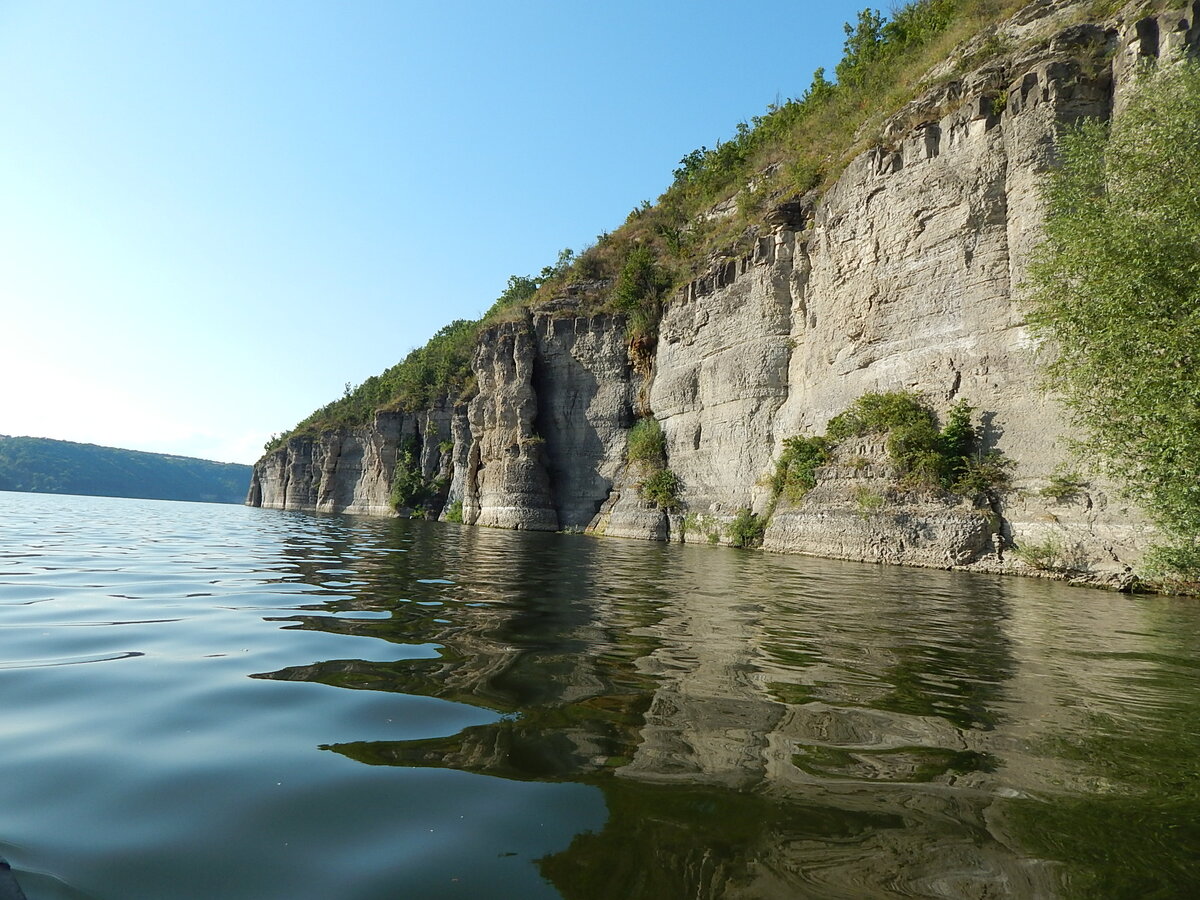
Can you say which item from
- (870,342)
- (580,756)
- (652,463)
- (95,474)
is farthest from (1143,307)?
(95,474)

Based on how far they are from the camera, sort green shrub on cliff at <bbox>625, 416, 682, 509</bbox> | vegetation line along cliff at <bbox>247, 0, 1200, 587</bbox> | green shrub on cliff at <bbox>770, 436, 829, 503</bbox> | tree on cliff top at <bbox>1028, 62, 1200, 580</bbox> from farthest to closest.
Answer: green shrub on cliff at <bbox>625, 416, 682, 509</bbox> < green shrub on cliff at <bbox>770, 436, 829, 503</bbox> < vegetation line along cliff at <bbox>247, 0, 1200, 587</bbox> < tree on cliff top at <bbox>1028, 62, 1200, 580</bbox>

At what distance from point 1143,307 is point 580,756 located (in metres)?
12.6

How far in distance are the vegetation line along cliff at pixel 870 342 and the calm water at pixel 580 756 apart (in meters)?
8.73

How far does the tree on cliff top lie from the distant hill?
600ft

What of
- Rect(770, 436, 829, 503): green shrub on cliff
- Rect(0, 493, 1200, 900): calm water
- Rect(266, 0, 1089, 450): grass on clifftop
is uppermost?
Rect(266, 0, 1089, 450): grass on clifftop

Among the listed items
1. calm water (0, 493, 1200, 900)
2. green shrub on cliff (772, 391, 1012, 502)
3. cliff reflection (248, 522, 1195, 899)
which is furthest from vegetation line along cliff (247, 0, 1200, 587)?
calm water (0, 493, 1200, 900)

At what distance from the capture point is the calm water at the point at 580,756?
6.75ft

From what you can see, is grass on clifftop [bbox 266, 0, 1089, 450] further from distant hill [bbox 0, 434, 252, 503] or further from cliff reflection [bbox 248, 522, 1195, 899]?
distant hill [bbox 0, 434, 252, 503]

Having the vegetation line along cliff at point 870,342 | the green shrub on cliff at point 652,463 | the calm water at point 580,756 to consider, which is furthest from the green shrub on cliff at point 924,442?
the green shrub on cliff at point 652,463

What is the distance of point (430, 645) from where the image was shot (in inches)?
207

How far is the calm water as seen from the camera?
2059mm

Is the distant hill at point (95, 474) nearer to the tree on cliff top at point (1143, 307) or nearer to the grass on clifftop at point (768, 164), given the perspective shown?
the grass on clifftop at point (768, 164)

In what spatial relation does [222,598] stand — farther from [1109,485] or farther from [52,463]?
[52,463]

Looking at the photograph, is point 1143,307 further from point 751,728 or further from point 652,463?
point 652,463
